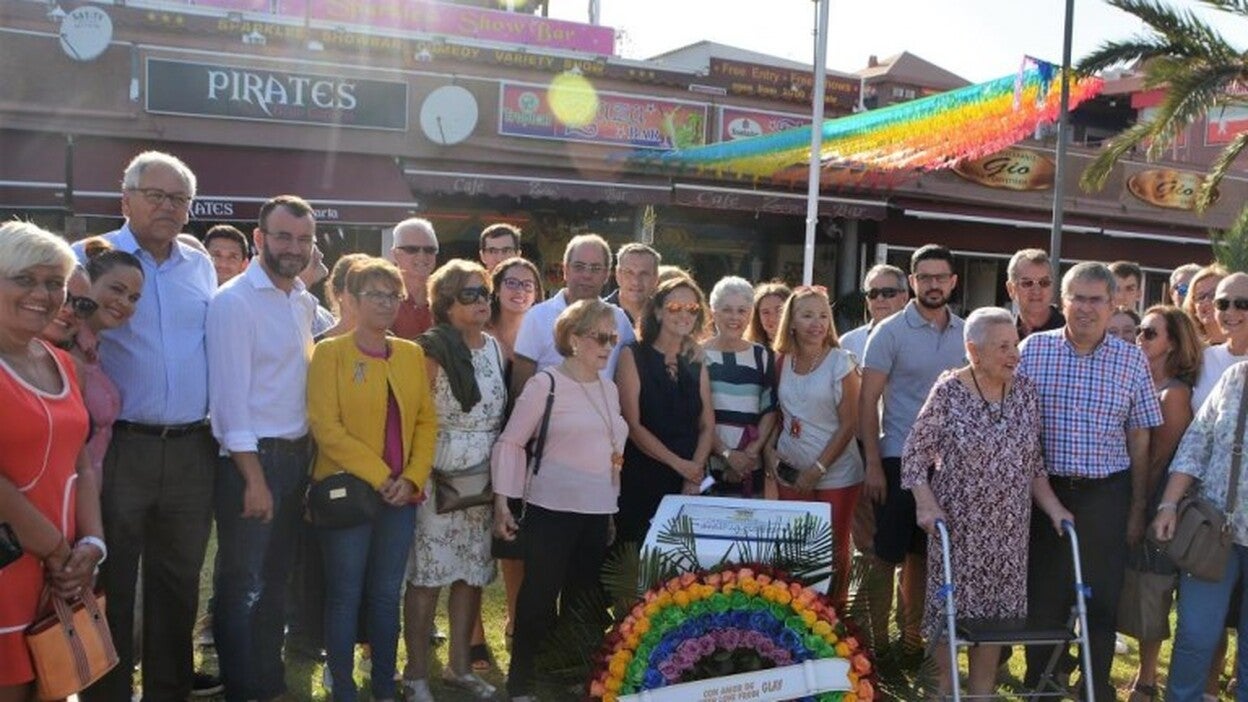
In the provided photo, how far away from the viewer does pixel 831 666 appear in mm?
3652

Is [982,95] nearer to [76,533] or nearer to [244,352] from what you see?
[244,352]

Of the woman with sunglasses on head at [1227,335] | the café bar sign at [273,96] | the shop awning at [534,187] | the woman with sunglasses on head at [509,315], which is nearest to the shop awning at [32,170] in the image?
the café bar sign at [273,96]

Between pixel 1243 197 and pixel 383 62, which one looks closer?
pixel 383 62

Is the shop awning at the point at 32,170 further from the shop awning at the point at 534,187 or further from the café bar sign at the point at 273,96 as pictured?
the shop awning at the point at 534,187

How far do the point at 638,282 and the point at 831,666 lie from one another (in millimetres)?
2204

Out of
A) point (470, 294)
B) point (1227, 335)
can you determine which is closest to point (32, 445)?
point (470, 294)

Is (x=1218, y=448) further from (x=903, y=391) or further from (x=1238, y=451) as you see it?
(x=903, y=391)

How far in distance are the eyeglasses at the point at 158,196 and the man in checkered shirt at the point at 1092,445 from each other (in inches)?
134

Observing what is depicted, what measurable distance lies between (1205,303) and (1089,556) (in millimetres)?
1805

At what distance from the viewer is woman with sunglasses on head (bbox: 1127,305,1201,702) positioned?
4496 millimetres

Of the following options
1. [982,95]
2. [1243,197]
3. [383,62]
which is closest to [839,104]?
[982,95]

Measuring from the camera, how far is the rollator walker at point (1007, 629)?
3.87m

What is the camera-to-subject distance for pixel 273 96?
13312mm

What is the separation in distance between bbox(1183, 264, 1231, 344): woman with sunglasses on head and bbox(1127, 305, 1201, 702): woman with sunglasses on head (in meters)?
0.63
